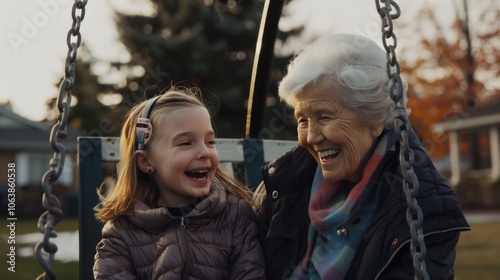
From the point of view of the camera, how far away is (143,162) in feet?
8.84

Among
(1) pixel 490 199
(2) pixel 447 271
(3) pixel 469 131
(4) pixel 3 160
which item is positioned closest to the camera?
(2) pixel 447 271

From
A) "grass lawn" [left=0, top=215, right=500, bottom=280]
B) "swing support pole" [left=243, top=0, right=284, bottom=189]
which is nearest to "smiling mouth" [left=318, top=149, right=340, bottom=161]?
"swing support pole" [left=243, top=0, right=284, bottom=189]

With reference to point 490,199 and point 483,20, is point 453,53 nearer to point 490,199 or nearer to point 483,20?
point 483,20

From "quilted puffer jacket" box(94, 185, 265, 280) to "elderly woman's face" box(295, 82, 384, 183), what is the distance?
371 millimetres

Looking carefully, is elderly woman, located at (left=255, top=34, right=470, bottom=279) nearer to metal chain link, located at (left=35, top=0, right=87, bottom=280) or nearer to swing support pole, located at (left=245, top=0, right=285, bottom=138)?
metal chain link, located at (left=35, top=0, right=87, bottom=280)

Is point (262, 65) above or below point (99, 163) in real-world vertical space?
above

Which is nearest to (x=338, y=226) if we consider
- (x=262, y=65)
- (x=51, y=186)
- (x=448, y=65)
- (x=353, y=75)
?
(x=353, y=75)

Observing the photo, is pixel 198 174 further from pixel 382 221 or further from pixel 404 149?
pixel 404 149

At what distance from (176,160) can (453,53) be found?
2216cm

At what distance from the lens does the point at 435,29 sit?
947 inches

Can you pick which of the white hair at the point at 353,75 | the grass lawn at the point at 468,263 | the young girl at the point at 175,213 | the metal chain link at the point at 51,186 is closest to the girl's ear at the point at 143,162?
the young girl at the point at 175,213

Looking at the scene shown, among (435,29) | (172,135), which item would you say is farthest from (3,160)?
(172,135)

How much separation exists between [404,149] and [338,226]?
25.7 inches

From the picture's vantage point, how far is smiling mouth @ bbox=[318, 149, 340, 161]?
8.11 ft
